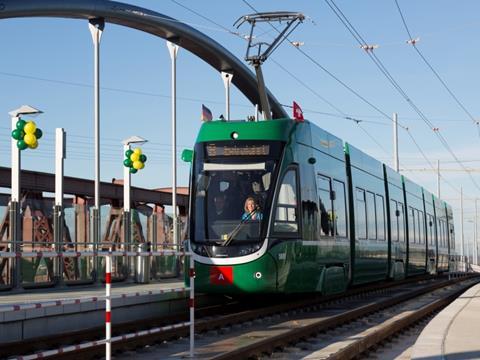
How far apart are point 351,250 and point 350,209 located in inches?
37.7

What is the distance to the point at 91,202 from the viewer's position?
128 ft

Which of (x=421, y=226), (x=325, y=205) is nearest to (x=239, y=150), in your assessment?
(x=325, y=205)

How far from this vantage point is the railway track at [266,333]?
10828mm

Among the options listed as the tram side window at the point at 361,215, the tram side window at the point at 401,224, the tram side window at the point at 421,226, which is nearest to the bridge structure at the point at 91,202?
the tram side window at the point at 361,215

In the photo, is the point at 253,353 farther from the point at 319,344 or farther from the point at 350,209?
the point at 350,209

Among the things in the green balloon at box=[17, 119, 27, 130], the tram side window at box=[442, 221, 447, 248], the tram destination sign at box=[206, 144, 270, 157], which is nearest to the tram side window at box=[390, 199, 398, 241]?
the tram destination sign at box=[206, 144, 270, 157]

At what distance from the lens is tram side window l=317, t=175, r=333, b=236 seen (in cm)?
1717

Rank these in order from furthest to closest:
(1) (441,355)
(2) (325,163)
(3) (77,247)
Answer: (3) (77,247)
(2) (325,163)
(1) (441,355)

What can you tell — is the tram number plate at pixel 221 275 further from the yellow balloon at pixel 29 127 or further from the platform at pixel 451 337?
the yellow balloon at pixel 29 127

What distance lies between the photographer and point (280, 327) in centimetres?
1440

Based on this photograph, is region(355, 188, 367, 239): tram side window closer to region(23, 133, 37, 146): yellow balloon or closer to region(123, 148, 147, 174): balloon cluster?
region(23, 133, 37, 146): yellow balloon

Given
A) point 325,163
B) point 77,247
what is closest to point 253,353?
point 325,163

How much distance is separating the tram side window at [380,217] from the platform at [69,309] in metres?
7.58

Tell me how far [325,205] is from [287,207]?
7.42 ft
